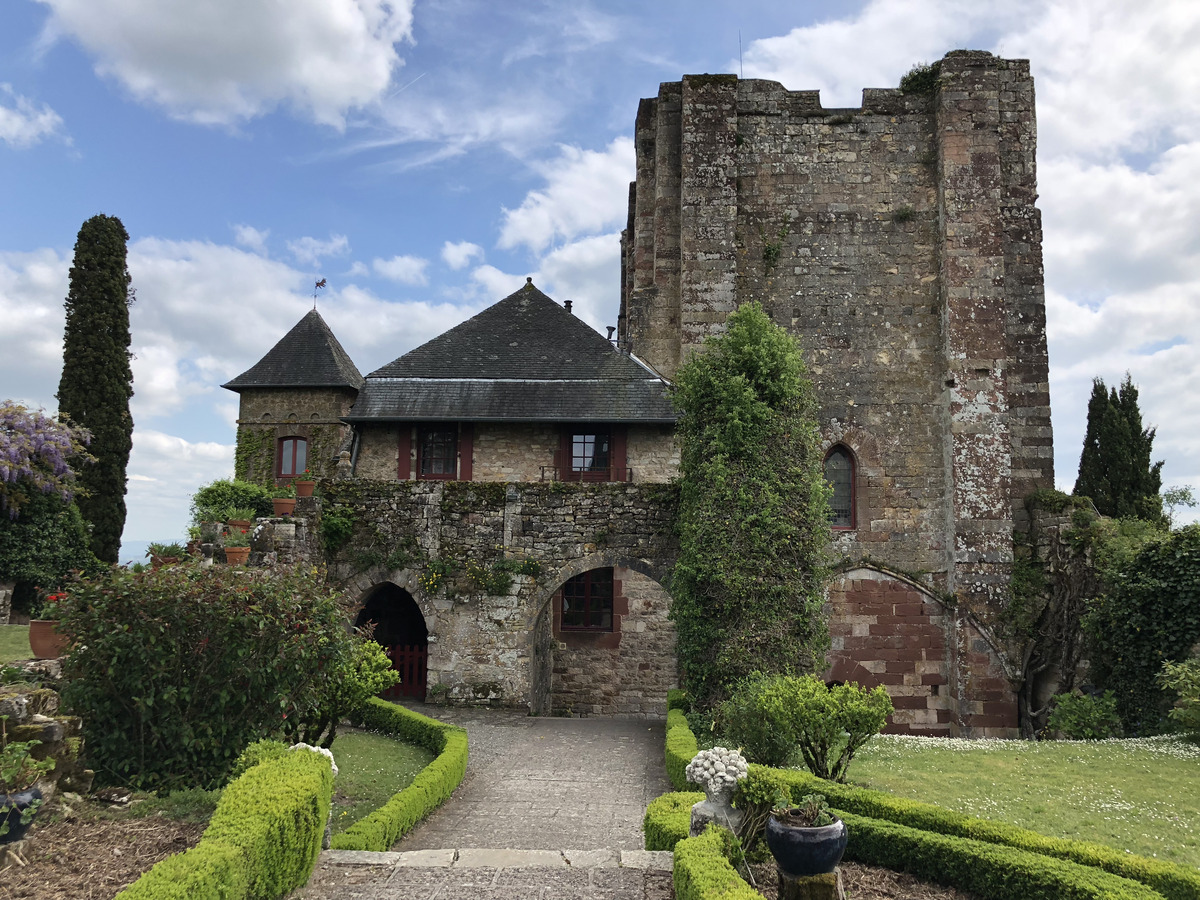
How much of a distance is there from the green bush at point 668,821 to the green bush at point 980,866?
1273 millimetres

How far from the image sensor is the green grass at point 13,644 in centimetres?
939

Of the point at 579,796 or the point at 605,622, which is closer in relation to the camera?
the point at 579,796

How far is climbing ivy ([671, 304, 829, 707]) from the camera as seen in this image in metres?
11.6

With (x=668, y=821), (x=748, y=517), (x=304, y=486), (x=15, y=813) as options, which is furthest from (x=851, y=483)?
(x=15, y=813)

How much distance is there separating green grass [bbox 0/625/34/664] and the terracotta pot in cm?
386

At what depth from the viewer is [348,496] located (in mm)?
14641

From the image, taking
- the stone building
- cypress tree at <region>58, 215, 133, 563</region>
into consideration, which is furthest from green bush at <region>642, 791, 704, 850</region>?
cypress tree at <region>58, 215, 133, 563</region>

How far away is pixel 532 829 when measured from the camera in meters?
7.75

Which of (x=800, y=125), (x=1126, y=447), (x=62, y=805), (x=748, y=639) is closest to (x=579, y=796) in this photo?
(x=748, y=639)

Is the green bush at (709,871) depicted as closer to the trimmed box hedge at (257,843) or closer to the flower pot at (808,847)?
the flower pot at (808,847)

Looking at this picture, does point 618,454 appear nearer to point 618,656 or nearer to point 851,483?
point 618,656

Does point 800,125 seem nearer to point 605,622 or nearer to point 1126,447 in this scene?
point 605,622

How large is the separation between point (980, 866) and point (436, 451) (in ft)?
43.5

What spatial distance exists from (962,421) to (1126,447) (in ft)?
33.3
